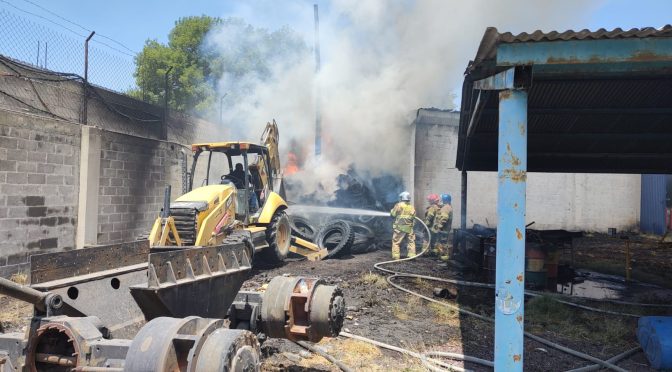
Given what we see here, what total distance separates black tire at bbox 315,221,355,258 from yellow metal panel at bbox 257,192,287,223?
1716 millimetres

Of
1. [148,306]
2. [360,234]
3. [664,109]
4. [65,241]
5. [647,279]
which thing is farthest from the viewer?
[360,234]

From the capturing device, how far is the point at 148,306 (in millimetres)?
3623

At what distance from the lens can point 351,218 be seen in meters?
14.2

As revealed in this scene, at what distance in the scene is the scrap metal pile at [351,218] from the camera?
12.2 m

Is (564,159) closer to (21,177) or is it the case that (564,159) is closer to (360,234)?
(360,234)

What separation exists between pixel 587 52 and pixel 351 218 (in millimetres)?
10635

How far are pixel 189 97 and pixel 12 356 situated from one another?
1123 inches

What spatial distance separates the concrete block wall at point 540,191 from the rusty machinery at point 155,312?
13.2 meters

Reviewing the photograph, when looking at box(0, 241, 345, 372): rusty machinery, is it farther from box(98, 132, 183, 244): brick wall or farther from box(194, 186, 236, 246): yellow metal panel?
box(98, 132, 183, 244): brick wall

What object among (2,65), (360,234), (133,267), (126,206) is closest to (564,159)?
(360,234)

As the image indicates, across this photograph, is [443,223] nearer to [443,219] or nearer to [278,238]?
[443,219]

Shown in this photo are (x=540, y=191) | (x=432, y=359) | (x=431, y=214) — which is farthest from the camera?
(x=540, y=191)

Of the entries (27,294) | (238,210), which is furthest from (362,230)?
(27,294)

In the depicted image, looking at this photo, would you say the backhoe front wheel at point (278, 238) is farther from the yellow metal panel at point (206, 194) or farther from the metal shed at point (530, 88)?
the metal shed at point (530, 88)
